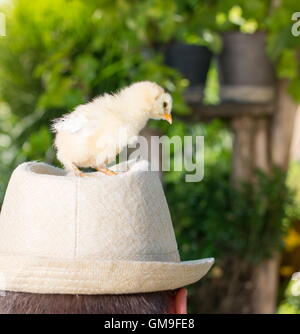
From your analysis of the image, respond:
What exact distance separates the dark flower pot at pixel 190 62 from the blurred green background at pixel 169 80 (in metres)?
0.04

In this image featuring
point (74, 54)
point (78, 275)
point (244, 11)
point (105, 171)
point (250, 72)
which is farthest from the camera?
point (250, 72)

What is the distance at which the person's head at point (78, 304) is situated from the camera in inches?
43.4

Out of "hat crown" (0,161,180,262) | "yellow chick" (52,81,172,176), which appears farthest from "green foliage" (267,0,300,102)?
"hat crown" (0,161,180,262)

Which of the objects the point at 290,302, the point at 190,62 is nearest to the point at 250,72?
the point at 190,62

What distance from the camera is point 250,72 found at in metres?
3.42

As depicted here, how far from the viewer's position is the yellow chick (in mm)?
1313

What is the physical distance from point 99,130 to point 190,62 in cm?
219

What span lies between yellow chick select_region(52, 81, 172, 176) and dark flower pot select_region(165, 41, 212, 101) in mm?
2069

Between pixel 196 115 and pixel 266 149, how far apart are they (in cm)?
32
